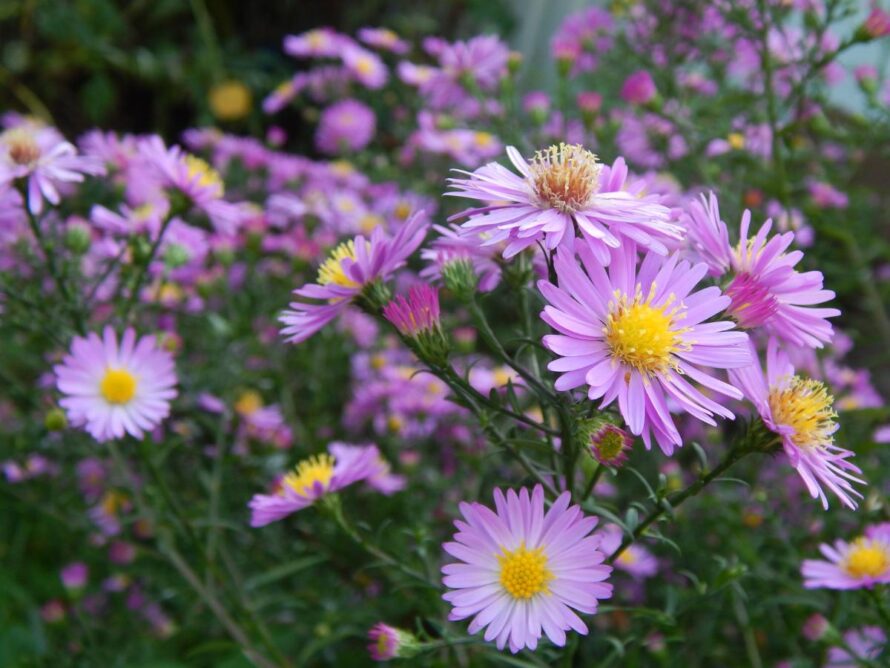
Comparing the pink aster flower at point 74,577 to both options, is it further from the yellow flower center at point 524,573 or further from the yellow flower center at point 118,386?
the yellow flower center at point 524,573

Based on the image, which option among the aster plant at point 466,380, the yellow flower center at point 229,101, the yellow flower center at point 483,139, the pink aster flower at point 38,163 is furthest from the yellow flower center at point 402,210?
the yellow flower center at point 229,101

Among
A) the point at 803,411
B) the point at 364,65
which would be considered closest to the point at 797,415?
the point at 803,411

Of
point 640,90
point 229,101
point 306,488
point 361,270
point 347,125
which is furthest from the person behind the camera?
point 229,101

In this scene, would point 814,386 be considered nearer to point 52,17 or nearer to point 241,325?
point 241,325

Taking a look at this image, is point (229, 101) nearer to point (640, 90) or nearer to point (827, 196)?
point (640, 90)

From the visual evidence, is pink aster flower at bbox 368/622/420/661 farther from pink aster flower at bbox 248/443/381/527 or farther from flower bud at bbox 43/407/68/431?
flower bud at bbox 43/407/68/431
